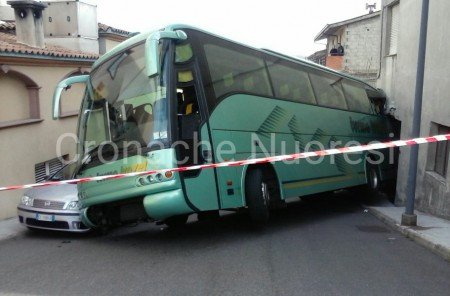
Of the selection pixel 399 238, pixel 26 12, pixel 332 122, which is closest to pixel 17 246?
pixel 399 238

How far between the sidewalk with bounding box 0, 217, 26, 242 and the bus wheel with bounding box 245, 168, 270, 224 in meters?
4.63

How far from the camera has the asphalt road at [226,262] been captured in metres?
5.12

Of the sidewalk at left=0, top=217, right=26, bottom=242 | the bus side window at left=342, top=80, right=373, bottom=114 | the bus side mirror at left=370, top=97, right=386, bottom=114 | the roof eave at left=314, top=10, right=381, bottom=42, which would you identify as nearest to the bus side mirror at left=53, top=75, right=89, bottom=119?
the sidewalk at left=0, top=217, right=26, bottom=242

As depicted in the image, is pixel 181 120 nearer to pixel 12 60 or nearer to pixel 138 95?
pixel 138 95

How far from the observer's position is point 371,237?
7.88 meters

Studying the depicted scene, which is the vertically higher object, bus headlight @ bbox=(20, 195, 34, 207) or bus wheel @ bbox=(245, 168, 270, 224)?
bus wheel @ bbox=(245, 168, 270, 224)

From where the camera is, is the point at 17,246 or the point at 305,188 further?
the point at 305,188

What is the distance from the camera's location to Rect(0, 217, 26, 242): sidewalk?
9117mm

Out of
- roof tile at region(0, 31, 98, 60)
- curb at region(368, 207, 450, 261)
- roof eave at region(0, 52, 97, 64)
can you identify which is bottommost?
curb at region(368, 207, 450, 261)

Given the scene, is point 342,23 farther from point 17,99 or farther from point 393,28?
point 17,99

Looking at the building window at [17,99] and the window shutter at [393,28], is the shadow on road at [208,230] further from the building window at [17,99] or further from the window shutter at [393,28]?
the window shutter at [393,28]

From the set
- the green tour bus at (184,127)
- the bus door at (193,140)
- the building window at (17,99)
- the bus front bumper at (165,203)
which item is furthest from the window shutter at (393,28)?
the bus front bumper at (165,203)

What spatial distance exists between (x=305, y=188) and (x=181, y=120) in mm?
3768

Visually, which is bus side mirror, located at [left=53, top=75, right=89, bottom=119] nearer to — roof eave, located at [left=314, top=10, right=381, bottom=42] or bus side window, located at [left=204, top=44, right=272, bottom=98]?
bus side window, located at [left=204, top=44, right=272, bottom=98]
